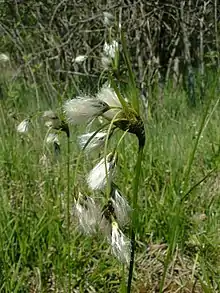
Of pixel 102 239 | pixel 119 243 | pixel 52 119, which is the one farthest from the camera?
pixel 102 239

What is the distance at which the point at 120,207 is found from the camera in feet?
3.43

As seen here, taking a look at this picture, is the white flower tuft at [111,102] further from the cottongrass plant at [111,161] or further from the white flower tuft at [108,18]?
the white flower tuft at [108,18]

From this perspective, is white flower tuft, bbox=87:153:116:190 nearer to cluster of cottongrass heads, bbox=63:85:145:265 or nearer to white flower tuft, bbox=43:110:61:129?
cluster of cottongrass heads, bbox=63:85:145:265

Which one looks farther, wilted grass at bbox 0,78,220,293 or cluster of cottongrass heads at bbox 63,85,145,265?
wilted grass at bbox 0,78,220,293

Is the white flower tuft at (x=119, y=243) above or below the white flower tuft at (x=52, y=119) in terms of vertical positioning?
below

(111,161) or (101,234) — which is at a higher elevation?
(111,161)

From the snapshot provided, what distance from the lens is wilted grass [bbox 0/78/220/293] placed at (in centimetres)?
184

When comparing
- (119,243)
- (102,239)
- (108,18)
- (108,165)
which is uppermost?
(108,165)

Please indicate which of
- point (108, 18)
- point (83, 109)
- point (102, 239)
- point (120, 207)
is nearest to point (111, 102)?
point (83, 109)

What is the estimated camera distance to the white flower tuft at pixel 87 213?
1101mm

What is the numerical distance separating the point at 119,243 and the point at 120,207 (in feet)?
0.20

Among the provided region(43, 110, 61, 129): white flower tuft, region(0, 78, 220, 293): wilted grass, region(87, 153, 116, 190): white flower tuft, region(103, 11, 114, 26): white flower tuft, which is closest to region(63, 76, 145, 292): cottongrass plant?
region(87, 153, 116, 190): white flower tuft

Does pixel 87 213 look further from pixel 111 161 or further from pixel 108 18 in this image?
pixel 108 18

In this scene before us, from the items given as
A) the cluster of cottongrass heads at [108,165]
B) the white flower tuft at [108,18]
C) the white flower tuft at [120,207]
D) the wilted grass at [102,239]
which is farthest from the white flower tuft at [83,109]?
the white flower tuft at [108,18]
